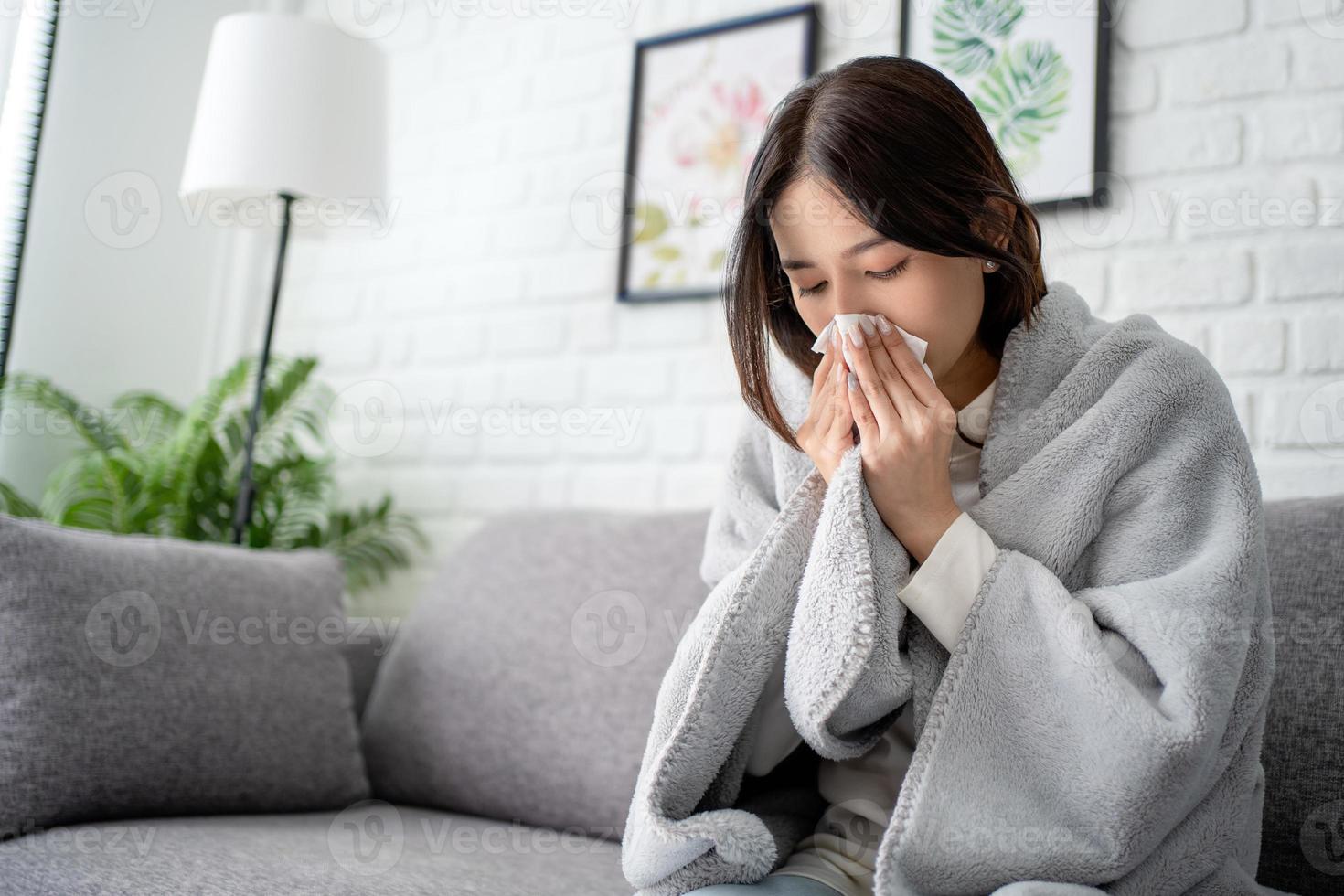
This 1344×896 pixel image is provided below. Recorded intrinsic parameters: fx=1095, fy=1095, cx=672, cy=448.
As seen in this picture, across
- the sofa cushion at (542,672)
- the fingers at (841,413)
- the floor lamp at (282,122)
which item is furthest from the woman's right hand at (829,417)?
A: the floor lamp at (282,122)

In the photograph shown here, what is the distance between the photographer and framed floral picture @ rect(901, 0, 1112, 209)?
1.67 meters

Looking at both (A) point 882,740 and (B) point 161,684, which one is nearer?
(A) point 882,740

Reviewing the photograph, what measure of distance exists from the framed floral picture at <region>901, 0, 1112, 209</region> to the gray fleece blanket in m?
0.65

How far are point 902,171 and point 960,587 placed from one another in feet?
1.28

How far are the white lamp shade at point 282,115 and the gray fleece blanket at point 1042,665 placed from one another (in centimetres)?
131

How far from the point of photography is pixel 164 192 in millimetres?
2525

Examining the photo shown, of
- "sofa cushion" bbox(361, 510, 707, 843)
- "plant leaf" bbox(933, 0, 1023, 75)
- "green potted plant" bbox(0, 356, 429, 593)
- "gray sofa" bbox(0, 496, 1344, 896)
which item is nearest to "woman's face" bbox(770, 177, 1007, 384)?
"gray sofa" bbox(0, 496, 1344, 896)

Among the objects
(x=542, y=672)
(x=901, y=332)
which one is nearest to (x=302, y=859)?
(x=542, y=672)

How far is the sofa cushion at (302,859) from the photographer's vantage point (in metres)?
1.18

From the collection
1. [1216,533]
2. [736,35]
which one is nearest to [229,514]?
A: [736,35]

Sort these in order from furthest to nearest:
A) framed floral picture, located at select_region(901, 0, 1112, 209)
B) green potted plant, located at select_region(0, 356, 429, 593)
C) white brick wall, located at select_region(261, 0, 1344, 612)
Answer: green potted plant, located at select_region(0, 356, 429, 593) → framed floral picture, located at select_region(901, 0, 1112, 209) → white brick wall, located at select_region(261, 0, 1344, 612)

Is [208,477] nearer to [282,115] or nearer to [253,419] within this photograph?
[253,419]

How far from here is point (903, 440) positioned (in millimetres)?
1034

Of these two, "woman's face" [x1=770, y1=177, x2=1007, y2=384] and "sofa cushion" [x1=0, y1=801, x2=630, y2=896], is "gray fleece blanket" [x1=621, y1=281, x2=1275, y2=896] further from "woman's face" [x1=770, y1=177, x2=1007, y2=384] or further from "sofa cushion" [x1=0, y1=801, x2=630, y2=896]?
"sofa cushion" [x1=0, y1=801, x2=630, y2=896]
